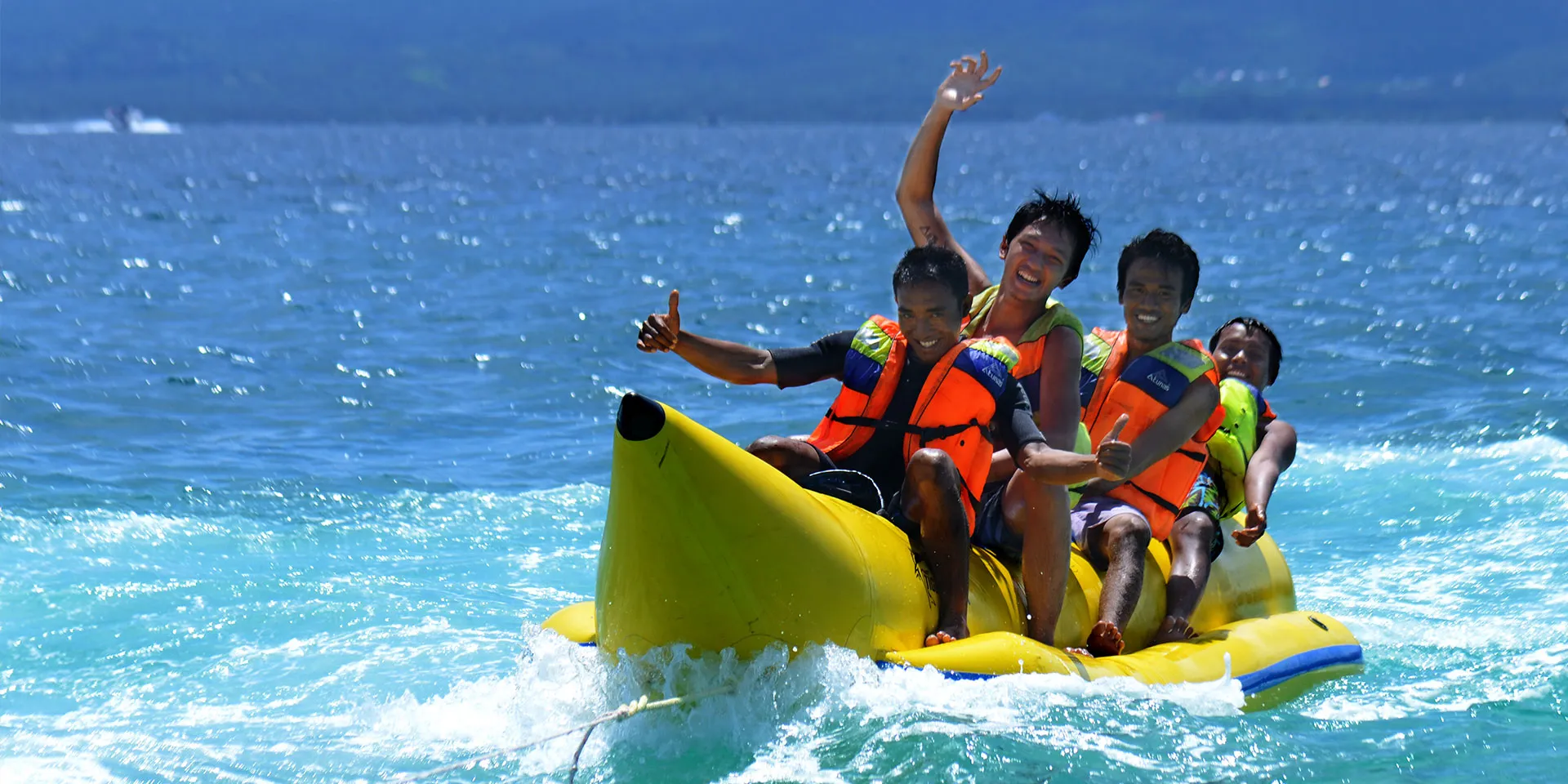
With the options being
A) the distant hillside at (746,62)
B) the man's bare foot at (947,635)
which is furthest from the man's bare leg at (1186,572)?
the distant hillside at (746,62)

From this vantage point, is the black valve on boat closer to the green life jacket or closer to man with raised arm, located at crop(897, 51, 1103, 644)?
man with raised arm, located at crop(897, 51, 1103, 644)

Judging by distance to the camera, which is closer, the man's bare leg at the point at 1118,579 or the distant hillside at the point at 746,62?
the man's bare leg at the point at 1118,579

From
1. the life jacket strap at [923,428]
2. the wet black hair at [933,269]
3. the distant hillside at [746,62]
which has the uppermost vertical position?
the distant hillside at [746,62]

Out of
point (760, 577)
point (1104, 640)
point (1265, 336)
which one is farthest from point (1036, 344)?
point (1265, 336)

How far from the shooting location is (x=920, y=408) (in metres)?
4.26

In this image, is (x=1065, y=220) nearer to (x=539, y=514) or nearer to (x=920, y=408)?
(x=920, y=408)

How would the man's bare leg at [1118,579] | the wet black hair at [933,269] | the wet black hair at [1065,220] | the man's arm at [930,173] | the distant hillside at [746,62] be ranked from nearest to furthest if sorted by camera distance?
the wet black hair at [933,269]
the man's bare leg at [1118,579]
the wet black hair at [1065,220]
the man's arm at [930,173]
the distant hillside at [746,62]

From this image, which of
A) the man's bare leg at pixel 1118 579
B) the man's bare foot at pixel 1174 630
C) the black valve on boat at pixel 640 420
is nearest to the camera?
the black valve on boat at pixel 640 420

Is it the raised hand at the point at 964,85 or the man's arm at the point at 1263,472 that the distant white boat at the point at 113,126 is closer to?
the raised hand at the point at 964,85

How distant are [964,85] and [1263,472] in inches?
60.3

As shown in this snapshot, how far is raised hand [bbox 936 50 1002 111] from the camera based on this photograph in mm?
5117

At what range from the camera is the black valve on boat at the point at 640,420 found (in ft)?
11.7

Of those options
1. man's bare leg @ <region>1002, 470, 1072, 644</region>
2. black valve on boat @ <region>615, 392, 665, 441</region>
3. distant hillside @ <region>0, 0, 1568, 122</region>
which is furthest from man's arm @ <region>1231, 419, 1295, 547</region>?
distant hillside @ <region>0, 0, 1568, 122</region>

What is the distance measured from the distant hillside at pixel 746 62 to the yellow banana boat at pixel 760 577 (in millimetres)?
147708
